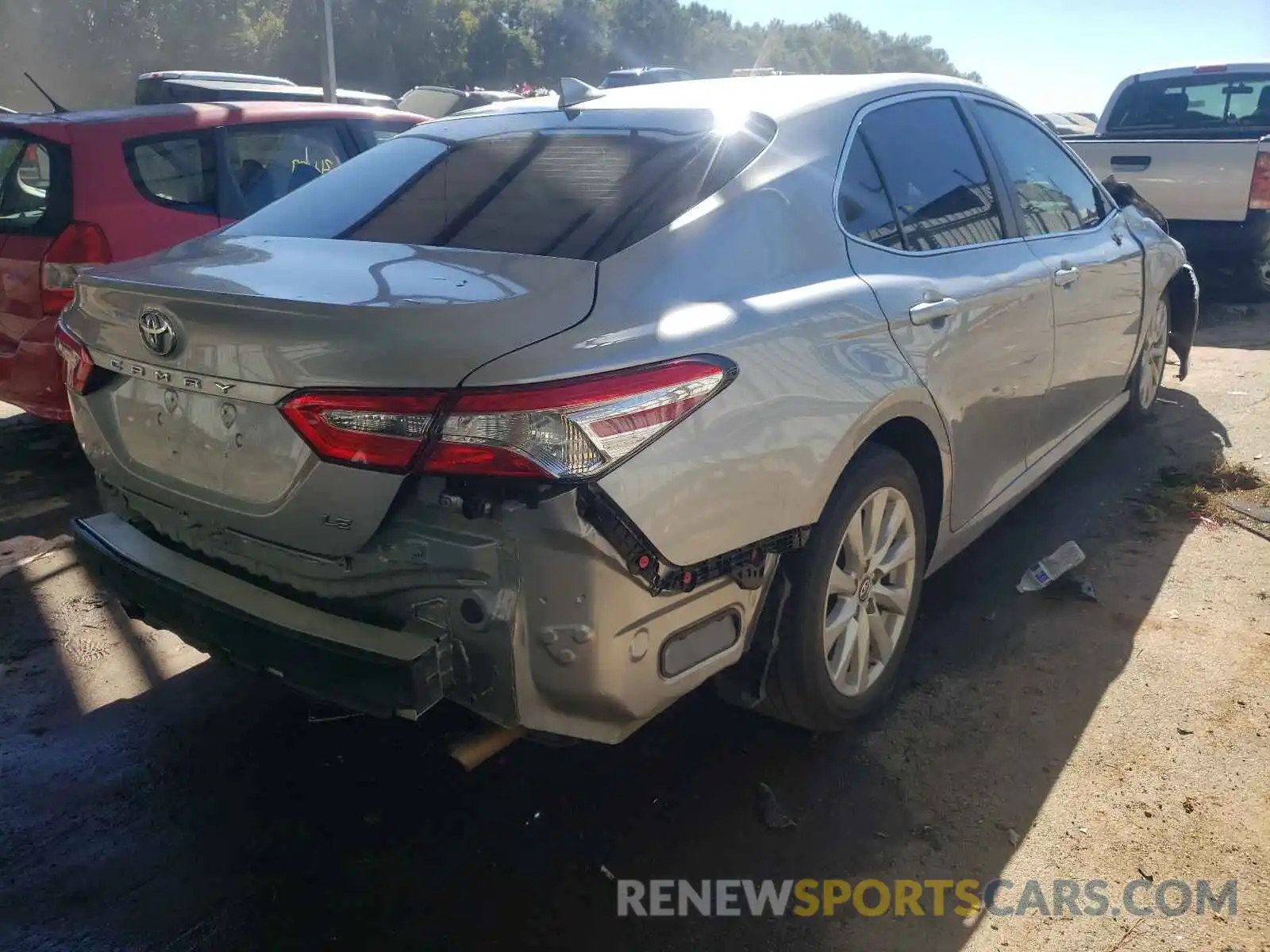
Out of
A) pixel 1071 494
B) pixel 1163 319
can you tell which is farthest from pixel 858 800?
pixel 1163 319

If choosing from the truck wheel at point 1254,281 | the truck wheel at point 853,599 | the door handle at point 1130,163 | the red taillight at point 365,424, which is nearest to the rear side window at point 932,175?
the truck wheel at point 853,599

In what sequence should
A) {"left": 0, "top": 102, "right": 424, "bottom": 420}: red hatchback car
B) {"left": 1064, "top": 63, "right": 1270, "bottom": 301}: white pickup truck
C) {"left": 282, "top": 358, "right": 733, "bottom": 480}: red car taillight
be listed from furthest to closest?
{"left": 1064, "top": 63, "right": 1270, "bottom": 301}: white pickup truck
{"left": 0, "top": 102, "right": 424, "bottom": 420}: red hatchback car
{"left": 282, "top": 358, "right": 733, "bottom": 480}: red car taillight

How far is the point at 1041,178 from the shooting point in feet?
13.0

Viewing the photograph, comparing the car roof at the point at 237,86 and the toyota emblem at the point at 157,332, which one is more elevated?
the car roof at the point at 237,86

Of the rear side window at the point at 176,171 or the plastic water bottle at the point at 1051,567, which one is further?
the rear side window at the point at 176,171

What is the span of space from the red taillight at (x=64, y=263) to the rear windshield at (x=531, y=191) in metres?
1.90

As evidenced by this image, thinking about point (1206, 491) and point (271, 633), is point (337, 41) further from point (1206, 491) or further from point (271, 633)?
point (271, 633)

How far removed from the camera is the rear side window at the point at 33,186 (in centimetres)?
456

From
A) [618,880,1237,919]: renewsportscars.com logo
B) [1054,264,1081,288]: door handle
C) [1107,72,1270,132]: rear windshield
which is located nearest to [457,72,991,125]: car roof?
[1054,264,1081,288]: door handle

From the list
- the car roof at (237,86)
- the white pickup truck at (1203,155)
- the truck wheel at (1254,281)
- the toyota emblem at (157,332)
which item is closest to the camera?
the toyota emblem at (157,332)

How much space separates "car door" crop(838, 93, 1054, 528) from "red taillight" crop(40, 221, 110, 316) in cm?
337

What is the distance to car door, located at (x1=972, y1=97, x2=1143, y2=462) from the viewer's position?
3.70 m

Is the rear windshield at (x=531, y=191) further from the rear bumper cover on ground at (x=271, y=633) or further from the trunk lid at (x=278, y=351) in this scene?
the rear bumper cover on ground at (x=271, y=633)

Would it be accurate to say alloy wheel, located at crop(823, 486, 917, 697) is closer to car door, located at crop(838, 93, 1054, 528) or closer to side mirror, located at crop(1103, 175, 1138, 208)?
car door, located at crop(838, 93, 1054, 528)
